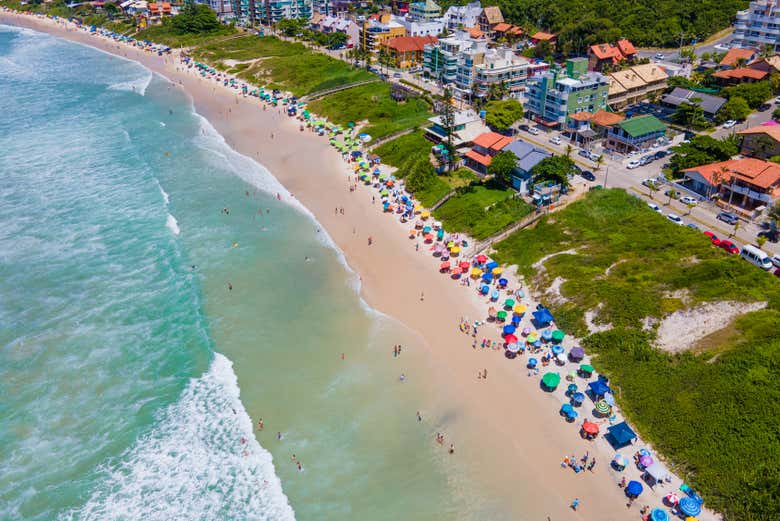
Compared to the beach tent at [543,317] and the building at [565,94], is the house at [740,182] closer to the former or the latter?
the building at [565,94]

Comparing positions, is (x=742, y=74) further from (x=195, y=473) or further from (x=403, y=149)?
(x=195, y=473)

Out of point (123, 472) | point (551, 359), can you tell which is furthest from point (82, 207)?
point (551, 359)

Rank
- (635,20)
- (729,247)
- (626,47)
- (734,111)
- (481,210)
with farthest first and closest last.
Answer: (635,20), (626,47), (734,111), (481,210), (729,247)

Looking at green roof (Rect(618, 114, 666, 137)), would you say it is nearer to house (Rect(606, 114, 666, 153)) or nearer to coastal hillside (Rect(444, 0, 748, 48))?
house (Rect(606, 114, 666, 153))

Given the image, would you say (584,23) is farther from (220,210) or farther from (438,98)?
(220,210)

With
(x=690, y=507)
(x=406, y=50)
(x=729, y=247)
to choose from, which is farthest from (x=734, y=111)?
(x=690, y=507)

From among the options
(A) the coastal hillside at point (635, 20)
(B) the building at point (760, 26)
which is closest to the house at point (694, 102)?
(B) the building at point (760, 26)
